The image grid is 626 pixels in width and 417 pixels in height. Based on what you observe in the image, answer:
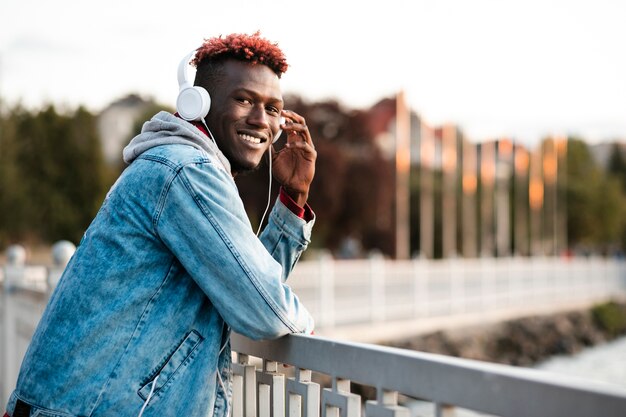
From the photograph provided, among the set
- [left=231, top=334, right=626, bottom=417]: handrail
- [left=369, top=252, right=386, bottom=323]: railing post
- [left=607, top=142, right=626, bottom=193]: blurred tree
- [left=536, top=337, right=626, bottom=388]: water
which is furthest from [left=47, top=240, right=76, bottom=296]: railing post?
[left=607, top=142, right=626, bottom=193]: blurred tree

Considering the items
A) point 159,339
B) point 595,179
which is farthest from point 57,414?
point 595,179

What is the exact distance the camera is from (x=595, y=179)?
62.8 meters

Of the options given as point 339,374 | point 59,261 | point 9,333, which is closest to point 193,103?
point 339,374

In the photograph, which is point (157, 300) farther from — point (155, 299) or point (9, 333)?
point (9, 333)

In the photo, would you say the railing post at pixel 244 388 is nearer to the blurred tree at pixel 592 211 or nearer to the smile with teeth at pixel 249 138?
the smile with teeth at pixel 249 138

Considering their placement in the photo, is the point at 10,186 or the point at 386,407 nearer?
the point at 386,407

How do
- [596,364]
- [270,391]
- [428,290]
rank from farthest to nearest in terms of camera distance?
[596,364], [428,290], [270,391]

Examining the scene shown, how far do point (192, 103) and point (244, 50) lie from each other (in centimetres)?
20

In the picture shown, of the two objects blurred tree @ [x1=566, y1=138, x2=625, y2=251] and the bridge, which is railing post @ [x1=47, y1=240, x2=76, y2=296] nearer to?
the bridge

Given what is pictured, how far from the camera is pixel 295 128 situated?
2.46m

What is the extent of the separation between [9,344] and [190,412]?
4.30 m

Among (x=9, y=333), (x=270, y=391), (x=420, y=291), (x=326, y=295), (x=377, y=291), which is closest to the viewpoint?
(x=270, y=391)

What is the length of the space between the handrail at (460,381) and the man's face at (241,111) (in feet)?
1.71

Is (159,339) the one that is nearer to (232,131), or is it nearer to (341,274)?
(232,131)
